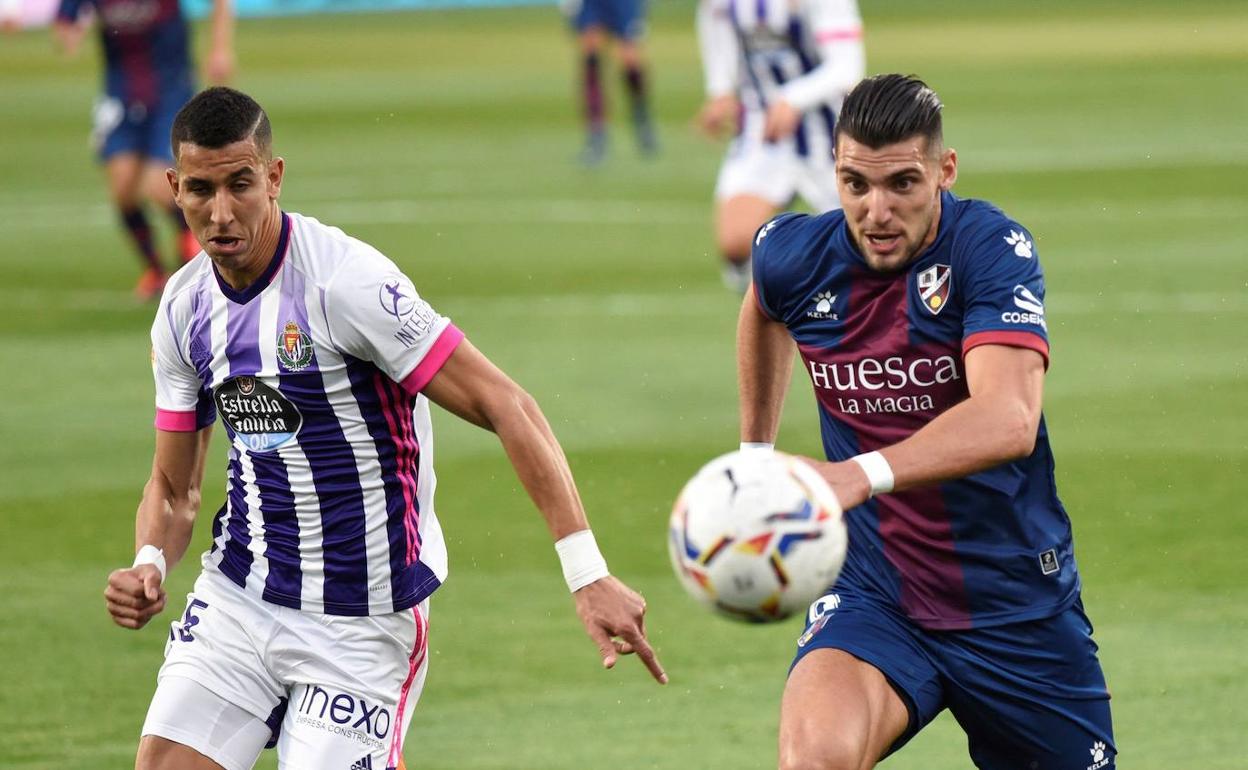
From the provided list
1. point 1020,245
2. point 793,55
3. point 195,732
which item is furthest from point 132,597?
point 793,55

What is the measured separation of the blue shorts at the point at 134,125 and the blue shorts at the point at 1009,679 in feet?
36.3

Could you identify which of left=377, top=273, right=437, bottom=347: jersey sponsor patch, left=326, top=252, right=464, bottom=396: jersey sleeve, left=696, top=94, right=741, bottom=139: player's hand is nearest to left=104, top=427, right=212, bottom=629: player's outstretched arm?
left=326, top=252, right=464, bottom=396: jersey sleeve

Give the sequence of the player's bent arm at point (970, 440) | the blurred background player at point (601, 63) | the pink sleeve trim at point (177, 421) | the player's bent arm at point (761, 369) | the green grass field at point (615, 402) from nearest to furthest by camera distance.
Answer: the player's bent arm at point (970, 440) → the pink sleeve trim at point (177, 421) → the player's bent arm at point (761, 369) → the green grass field at point (615, 402) → the blurred background player at point (601, 63)

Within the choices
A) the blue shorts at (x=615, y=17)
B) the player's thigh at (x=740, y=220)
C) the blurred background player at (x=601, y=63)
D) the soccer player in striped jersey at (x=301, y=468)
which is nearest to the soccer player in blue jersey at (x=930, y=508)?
the soccer player in striped jersey at (x=301, y=468)

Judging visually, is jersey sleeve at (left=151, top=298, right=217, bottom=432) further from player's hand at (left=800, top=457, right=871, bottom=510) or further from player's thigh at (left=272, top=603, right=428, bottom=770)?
player's hand at (left=800, top=457, right=871, bottom=510)

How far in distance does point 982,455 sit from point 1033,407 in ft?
0.75

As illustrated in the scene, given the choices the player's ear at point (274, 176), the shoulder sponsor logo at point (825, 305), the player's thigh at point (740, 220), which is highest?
the player's ear at point (274, 176)

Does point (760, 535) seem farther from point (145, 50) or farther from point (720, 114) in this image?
point (145, 50)

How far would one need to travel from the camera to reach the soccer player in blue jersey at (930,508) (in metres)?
5.18

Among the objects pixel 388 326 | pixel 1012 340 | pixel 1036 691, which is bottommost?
pixel 1036 691

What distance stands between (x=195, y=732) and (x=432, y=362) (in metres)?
1.08

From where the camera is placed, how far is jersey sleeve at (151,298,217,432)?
5.50 metres

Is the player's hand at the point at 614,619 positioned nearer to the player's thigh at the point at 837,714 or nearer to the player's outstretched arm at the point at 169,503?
the player's thigh at the point at 837,714

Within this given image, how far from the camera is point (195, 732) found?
527 centimetres
